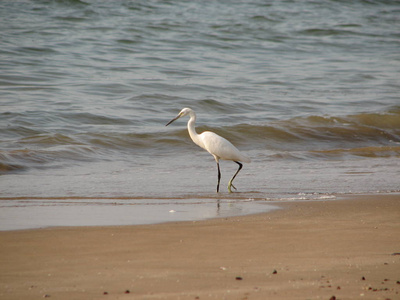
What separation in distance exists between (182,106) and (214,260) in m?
9.77

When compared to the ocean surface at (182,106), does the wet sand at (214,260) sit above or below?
above

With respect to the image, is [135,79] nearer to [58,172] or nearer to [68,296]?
[58,172]

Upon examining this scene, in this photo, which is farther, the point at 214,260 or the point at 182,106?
the point at 182,106

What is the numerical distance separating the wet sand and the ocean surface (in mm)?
584

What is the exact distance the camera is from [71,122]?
458 inches

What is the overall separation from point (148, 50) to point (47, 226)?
1488 cm

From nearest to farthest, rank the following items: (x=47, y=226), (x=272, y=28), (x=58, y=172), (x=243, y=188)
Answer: (x=47, y=226), (x=243, y=188), (x=58, y=172), (x=272, y=28)

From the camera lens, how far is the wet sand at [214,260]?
3.34 m

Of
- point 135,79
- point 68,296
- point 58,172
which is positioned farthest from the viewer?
point 135,79

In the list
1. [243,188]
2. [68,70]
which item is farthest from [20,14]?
[243,188]

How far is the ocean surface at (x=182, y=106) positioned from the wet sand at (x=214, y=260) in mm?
584

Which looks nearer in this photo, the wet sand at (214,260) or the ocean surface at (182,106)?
the wet sand at (214,260)

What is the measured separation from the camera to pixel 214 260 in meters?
4.00

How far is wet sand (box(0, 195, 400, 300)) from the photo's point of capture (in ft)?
11.0
